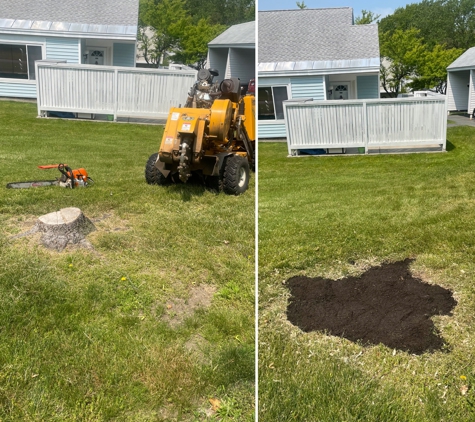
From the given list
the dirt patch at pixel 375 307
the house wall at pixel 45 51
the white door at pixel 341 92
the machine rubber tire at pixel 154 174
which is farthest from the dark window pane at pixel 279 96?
the dirt patch at pixel 375 307

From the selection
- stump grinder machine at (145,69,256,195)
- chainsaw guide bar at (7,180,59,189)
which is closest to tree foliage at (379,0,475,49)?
stump grinder machine at (145,69,256,195)

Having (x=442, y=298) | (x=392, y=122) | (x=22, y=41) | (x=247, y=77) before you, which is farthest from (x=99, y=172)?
(x=22, y=41)

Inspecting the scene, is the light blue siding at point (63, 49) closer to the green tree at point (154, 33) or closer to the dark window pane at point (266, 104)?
the green tree at point (154, 33)

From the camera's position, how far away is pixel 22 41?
14797 mm

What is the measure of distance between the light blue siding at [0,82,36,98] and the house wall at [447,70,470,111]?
13.8 metres

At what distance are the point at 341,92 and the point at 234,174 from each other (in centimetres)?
1048

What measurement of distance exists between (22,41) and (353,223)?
42.9 ft

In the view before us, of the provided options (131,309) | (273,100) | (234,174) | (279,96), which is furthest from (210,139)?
(279,96)

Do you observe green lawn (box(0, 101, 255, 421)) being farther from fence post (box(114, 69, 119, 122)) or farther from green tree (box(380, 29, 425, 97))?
green tree (box(380, 29, 425, 97))

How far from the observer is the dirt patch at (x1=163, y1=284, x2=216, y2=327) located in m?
3.13

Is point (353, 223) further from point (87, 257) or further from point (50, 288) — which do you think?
Result: point (50, 288)

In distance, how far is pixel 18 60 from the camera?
1484 centimetres

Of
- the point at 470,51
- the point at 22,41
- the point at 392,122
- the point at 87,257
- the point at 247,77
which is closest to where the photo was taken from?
the point at 87,257

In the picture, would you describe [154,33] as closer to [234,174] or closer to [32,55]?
[32,55]
